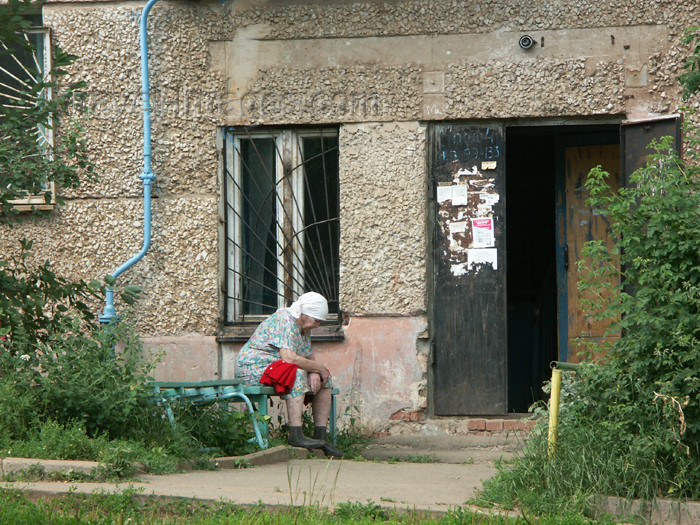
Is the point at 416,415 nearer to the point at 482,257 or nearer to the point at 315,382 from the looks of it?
the point at 315,382

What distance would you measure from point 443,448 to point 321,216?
7.05 ft

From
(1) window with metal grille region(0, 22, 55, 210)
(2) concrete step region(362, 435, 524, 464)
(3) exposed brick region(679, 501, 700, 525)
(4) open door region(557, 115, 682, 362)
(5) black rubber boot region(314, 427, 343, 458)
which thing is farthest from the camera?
(4) open door region(557, 115, 682, 362)

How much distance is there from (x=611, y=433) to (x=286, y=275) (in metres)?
3.82

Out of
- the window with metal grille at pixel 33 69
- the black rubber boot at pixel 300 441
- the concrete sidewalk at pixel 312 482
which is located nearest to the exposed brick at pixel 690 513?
the concrete sidewalk at pixel 312 482

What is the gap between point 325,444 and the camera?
245 inches

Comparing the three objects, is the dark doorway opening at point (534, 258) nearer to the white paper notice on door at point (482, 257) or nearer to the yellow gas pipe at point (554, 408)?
the white paper notice on door at point (482, 257)

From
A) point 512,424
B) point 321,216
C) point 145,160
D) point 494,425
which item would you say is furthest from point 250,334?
point 512,424

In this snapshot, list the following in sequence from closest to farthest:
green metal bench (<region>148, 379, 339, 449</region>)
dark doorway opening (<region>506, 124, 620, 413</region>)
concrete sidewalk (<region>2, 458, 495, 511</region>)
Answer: concrete sidewalk (<region>2, 458, 495, 511</region>) < green metal bench (<region>148, 379, 339, 449</region>) < dark doorway opening (<region>506, 124, 620, 413</region>)

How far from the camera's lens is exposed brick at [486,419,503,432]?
7.17 meters

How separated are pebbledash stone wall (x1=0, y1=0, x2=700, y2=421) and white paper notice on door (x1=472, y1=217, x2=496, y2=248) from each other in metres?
0.44

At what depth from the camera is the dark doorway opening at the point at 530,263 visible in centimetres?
923

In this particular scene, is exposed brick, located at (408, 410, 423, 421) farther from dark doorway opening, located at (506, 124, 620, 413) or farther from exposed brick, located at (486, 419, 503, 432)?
dark doorway opening, located at (506, 124, 620, 413)

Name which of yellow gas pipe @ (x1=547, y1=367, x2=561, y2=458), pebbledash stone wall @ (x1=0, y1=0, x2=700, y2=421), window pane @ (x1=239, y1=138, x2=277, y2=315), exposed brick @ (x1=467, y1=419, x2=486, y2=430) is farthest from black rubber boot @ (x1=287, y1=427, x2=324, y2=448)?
yellow gas pipe @ (x1=547, y1=367, x2=561, y2=458)

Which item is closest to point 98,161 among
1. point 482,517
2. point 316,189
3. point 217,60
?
point 217,60
